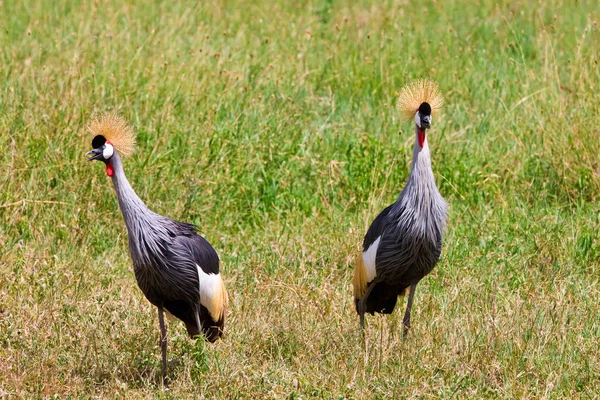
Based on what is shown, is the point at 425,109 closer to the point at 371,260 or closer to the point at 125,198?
the point at 371,260

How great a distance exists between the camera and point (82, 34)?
6.91 m

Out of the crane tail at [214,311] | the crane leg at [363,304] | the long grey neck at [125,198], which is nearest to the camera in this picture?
the long grey neck at [125,198]

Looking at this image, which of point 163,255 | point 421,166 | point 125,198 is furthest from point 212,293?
point 421,166

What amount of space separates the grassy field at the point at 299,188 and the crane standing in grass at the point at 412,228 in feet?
0.90

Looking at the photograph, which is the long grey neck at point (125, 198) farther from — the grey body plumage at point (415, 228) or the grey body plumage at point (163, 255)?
the grey body plumage at point (415, 228)

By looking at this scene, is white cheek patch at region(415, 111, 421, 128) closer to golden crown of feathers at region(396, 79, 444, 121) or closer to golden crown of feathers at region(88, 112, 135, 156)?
golden crown of feathers at region(396, 79, 444, 121)

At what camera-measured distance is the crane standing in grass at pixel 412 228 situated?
4316 millimetres

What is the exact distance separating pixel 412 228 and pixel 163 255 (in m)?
1.11

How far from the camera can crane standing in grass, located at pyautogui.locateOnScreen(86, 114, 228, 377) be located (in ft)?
13.1

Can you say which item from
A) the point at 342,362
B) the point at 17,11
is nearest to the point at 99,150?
the point at 342,362

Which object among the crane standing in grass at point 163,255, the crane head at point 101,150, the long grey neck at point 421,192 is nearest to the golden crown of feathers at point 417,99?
the long grey neck at point 421,192

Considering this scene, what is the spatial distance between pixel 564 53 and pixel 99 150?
4.59 m

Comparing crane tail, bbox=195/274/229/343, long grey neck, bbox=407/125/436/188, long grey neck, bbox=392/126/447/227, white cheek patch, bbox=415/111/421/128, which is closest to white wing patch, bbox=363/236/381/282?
long grey neck, bbox=392/126/447/227

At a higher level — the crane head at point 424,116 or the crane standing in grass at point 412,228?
the crane head at point 424,116
